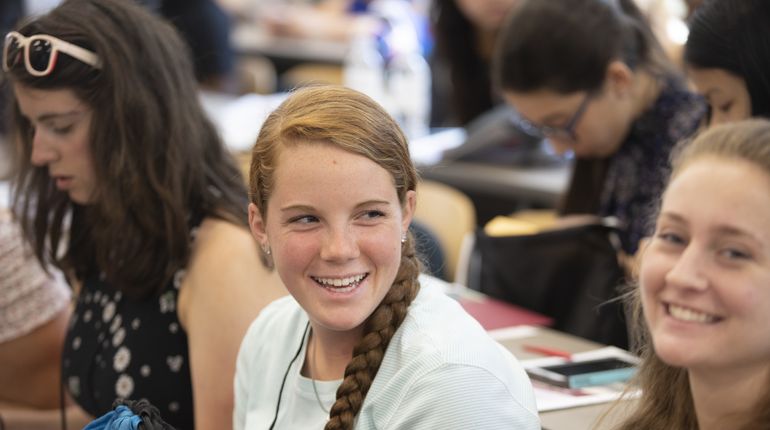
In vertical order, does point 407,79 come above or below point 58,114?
below

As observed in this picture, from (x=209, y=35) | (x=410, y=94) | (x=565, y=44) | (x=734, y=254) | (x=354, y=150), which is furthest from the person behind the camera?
(x=209, y=35)

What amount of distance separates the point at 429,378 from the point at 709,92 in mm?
878

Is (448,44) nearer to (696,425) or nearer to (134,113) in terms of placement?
(134,113)

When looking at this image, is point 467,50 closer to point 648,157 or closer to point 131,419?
point 648,157

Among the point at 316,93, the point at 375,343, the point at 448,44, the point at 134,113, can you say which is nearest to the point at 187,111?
the point at 134,113

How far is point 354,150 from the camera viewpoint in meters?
1.23

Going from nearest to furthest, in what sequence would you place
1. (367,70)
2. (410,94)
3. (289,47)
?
1. (410,94)
2. (367,70)
3. (289,47)

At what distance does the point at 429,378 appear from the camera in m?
1.19

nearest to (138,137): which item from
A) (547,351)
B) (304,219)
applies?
(304,219)

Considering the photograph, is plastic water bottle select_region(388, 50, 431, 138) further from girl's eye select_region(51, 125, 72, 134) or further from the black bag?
girl's eye select_region(51, 125, 72, 134)

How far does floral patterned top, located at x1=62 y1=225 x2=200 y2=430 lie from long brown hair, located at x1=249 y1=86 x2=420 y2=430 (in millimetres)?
497

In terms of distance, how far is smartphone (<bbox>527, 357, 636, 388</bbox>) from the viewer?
1.64m

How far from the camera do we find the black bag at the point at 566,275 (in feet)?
6.52

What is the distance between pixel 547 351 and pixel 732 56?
1.94 feet
